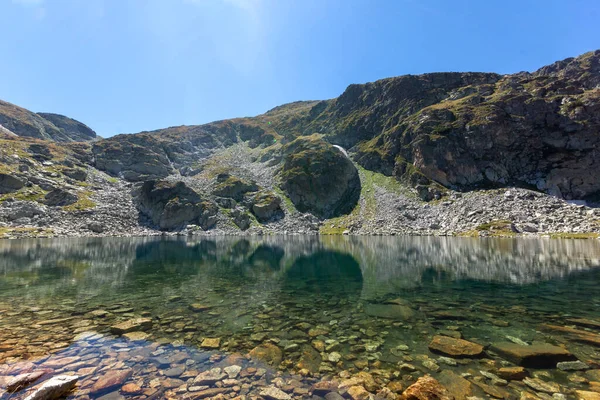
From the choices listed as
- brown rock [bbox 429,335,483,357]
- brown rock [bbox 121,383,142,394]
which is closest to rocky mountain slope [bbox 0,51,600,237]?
brown rock [bbox 429,335,483,357]

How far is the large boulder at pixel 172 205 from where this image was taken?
436 feet

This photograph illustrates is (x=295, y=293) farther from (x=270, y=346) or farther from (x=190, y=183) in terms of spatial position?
(x=190, y=183)

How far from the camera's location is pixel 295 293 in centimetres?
2233

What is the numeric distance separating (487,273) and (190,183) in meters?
159

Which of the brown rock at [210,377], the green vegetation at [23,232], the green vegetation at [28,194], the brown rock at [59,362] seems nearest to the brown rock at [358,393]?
the brown rock at [210,377]

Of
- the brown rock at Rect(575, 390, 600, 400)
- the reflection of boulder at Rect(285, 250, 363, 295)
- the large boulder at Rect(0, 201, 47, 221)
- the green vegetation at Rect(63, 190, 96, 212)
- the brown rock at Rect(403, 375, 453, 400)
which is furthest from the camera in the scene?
the green vegetation at Rect(63, 190, 96, 212)

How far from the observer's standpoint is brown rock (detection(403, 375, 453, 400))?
26.7 ft

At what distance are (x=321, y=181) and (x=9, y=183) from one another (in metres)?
133

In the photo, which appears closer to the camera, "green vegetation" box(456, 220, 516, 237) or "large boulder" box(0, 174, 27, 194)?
"green vegetation" box(456, 220, 516, 237)

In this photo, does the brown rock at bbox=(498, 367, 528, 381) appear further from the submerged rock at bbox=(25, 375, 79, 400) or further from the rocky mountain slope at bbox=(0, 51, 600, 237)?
the rocky mountain slope at bbox=(0, 51, 600, 237)

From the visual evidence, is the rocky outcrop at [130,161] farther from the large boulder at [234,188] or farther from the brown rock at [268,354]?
the brown rock at [268,354]

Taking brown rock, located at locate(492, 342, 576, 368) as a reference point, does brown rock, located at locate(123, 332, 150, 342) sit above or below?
below

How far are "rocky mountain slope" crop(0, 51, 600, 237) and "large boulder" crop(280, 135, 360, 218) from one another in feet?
2.19

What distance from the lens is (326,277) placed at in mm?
29469
